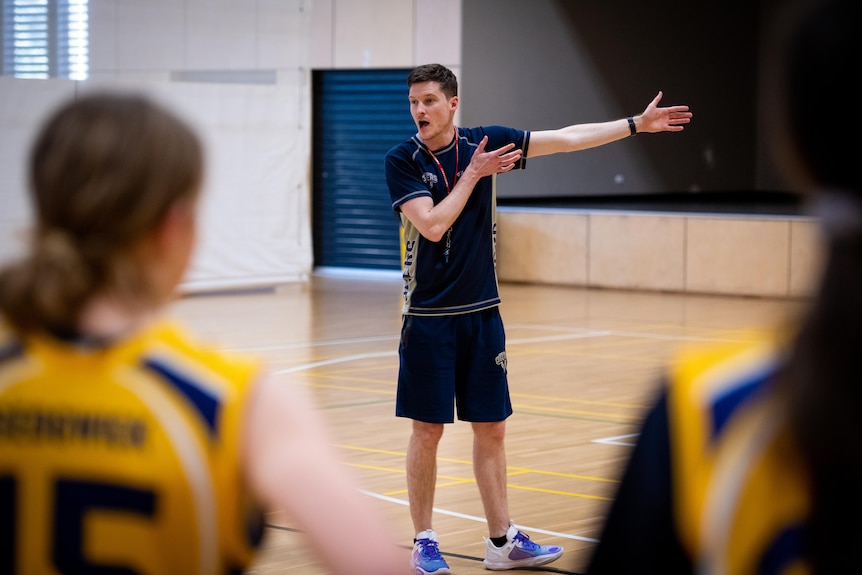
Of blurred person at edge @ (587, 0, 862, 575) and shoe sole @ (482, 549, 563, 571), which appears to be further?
shoe sole @ (482, 549, 563, 571)

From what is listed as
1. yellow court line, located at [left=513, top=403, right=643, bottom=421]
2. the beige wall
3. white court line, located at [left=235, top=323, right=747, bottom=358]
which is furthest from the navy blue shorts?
the beige wall

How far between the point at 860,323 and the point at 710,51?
20.9 metres

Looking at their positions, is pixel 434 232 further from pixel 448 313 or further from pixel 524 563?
pixel 524 563

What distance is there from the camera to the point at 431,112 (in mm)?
5004

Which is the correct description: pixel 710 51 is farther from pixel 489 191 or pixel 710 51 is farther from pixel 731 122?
pixel 489 191

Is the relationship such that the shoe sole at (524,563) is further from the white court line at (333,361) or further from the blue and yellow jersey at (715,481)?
the white court line at (333,361)

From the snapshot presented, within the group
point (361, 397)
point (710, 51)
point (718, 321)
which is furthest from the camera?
point (710, 51)

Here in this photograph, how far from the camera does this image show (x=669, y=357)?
10.3m

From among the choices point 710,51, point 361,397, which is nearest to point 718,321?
point 361,397

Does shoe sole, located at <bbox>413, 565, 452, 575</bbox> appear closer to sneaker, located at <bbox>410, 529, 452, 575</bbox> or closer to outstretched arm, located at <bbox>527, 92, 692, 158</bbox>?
sneaker, located at <bbox>410, 529, 452, 575</bbox>

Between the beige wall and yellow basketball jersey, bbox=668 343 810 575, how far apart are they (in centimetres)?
1360

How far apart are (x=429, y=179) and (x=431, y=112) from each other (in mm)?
265

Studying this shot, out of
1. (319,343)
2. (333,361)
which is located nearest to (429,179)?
(333,361)

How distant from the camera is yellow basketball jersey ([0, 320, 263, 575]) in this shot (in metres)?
1.30
